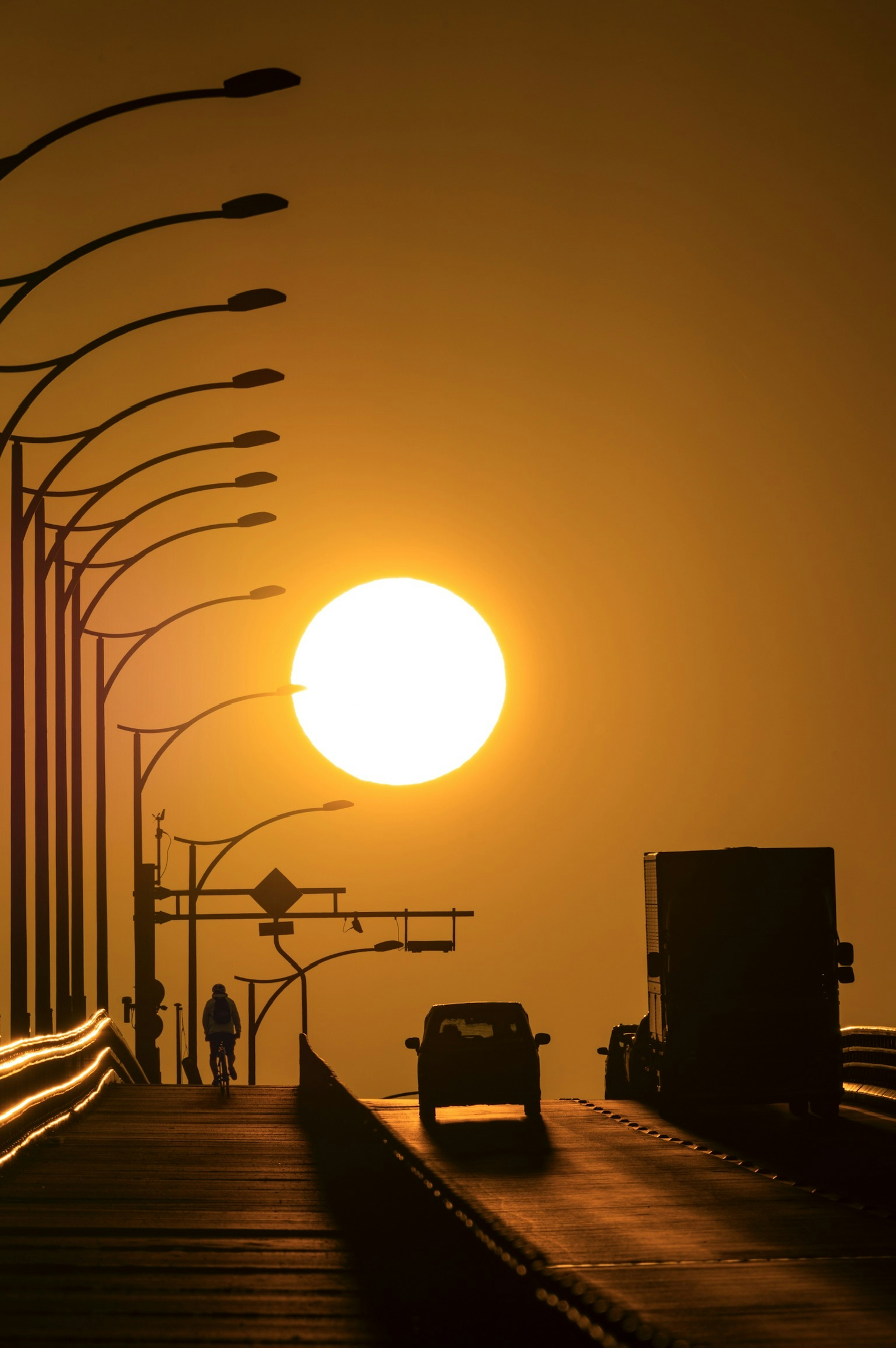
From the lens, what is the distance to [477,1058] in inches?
1218

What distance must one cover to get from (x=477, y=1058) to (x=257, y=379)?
36.3 feet

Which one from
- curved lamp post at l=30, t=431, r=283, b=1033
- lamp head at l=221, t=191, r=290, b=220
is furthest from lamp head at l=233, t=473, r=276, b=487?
lamp head at l=221, t=191, r=290, b=220

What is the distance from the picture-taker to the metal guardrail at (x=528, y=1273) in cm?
729

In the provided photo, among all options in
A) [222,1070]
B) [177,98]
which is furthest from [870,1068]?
[177,98]

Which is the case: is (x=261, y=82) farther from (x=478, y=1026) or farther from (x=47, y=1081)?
(x=478, y=1026)

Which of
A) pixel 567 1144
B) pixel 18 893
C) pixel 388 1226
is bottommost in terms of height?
pixel 567 1144

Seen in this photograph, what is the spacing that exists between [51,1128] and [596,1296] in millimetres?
13239

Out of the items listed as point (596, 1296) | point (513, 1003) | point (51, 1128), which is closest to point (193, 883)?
point (513, 1003)

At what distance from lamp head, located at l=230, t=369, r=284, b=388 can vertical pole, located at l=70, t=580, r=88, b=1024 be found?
11.6 meters

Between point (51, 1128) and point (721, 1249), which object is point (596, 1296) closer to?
point (721, 1249)

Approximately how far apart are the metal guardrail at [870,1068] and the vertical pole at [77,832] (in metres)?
14.2

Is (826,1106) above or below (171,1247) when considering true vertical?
below

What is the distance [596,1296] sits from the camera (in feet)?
27.5

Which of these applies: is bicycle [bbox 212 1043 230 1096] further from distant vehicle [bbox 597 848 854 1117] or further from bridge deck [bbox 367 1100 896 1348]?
distant vehicle [bbox 597 848 854 1117]
